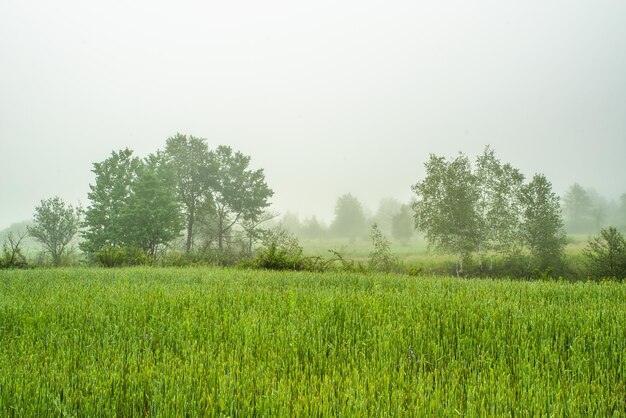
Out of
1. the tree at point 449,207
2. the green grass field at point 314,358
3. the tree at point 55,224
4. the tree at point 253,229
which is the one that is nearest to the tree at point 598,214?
the tree at point 449,207

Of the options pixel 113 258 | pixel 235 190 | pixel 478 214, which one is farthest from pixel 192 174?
pixel 478 214

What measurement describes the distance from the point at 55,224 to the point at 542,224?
2197 inches

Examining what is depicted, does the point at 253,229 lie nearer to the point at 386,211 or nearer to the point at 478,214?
the point at 478,214

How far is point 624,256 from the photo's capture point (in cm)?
2092

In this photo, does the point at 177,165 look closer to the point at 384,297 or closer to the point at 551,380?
the point at 384,297

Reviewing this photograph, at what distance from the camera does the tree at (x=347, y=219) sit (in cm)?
9825

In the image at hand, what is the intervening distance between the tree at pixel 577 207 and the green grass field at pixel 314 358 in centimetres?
11683

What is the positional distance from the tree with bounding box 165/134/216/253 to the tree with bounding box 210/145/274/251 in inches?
32.3

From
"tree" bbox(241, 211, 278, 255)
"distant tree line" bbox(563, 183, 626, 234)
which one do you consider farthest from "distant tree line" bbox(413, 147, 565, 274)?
"distant tree line" bbox(563, 183, 626, 234)

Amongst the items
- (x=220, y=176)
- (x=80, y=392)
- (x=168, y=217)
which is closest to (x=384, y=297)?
(x=80, y=392)

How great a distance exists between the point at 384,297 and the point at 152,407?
12.5 feet

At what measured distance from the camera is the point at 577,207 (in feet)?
310

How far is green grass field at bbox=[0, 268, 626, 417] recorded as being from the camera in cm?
211

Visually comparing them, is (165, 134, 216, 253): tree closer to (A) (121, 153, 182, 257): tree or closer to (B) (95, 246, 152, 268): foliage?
(A) (121, 153, 182, 257): tree
